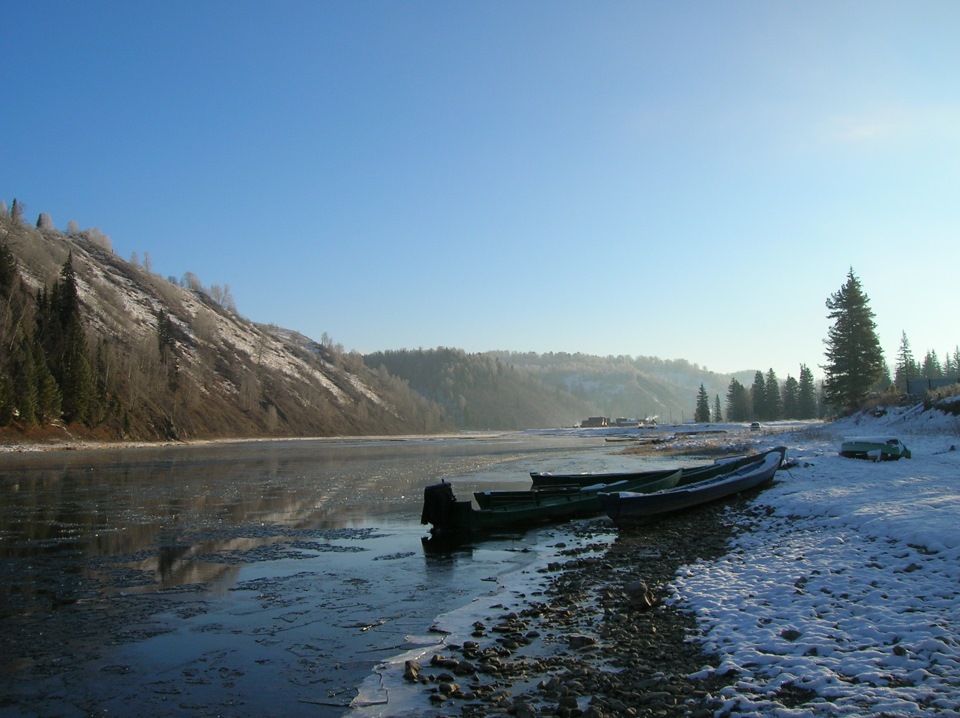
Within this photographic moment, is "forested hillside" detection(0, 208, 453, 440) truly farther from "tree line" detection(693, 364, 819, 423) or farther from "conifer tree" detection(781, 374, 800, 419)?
"conifer tree" detection(781, 374, 800, 419)

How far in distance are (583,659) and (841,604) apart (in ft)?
15.2

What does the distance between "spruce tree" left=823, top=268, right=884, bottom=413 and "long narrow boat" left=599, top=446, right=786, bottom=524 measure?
4390 centimetres

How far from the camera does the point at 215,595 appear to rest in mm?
14922

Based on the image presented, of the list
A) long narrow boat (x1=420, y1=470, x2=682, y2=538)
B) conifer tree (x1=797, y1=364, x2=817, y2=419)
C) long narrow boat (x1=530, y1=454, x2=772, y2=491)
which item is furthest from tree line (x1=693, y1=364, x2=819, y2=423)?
long narrow boat (x1=420, y1=470, x2=682, y2=538)

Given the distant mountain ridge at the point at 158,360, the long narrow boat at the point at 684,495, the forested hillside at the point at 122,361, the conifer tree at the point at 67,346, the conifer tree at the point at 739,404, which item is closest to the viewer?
the long narrow boat at the point at 684,495

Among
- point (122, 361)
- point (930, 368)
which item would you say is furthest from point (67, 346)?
point (930, 368)

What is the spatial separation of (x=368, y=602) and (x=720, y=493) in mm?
17708

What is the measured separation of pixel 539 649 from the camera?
35.1 feet

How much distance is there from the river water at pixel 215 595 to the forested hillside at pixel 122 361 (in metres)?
63.8

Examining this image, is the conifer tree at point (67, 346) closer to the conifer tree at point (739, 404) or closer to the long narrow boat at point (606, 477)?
the long narrow boat at point (606, 477)

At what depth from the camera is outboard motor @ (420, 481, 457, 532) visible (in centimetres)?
2328

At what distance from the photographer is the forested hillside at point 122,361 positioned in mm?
88188

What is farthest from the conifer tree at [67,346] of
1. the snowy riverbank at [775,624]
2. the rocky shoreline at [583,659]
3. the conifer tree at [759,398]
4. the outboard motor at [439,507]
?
the conifer tree at [759,398]

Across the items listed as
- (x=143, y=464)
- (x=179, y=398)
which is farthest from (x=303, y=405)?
(x=143, y=464)
